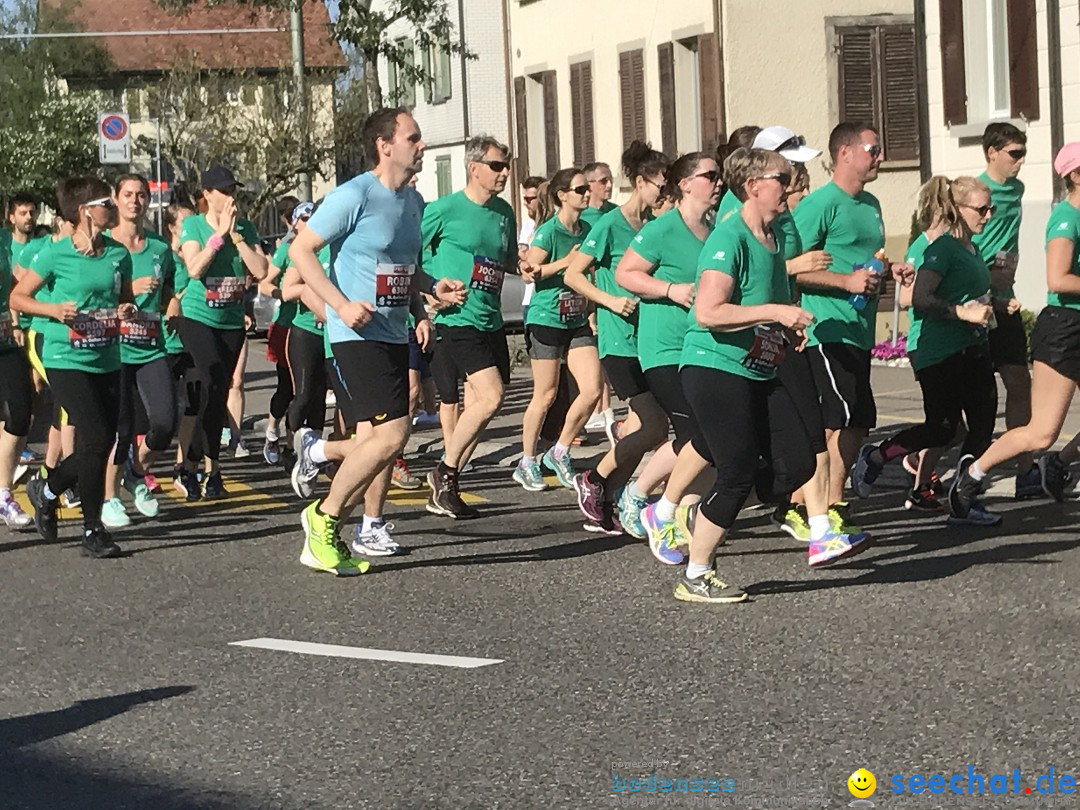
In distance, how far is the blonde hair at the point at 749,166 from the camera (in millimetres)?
8391

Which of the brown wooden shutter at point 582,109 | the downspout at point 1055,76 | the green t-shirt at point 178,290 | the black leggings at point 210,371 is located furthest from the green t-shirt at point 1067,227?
the brown wooden shutter at point 582,109

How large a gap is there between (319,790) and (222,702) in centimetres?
128

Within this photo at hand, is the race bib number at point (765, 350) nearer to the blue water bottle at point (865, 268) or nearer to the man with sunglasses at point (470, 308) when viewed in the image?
the blue water bottle at point (865, 268)

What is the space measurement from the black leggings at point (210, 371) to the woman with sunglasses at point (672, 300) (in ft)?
13.1

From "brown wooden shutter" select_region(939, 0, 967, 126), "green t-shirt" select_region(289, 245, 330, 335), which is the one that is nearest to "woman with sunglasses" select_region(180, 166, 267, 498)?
"green t-shirt" select_region(289, 245, 330, 335)

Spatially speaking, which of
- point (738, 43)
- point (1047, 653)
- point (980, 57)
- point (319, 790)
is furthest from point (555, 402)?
point (738, 43)

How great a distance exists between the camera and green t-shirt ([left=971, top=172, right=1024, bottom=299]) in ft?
36.1

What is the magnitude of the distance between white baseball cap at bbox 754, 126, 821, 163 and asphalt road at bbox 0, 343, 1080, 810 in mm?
1731

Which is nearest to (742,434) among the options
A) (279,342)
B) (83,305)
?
(83,305)

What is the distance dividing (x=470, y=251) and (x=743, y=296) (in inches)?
142

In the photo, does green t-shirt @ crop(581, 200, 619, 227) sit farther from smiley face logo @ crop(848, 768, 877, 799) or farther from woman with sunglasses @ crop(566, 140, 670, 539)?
smiley face logo @ crop(848, 768, 877, 799)

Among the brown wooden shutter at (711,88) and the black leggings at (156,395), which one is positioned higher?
the brown wooden shutter at (711,88)

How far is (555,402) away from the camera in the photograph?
552 inches

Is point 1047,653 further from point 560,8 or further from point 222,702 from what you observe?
point 560,8
